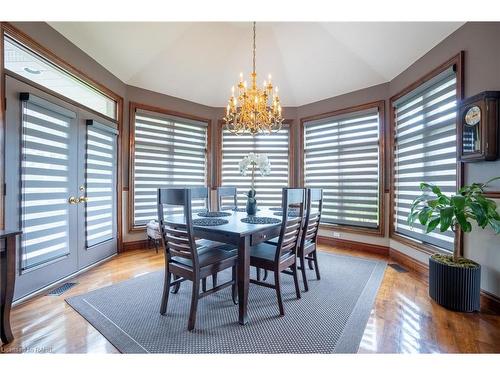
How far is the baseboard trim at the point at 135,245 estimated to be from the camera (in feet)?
12.4

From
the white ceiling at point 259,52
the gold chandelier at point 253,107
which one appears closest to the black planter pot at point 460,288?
the gold chandelier at point 253,107

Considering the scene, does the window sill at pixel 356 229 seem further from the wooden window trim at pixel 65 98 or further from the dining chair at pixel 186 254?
the wooden window trim at pixel 65 98

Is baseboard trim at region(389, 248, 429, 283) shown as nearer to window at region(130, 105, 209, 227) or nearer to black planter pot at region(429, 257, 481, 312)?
black planter pot at region(429, 257, 481, 312)

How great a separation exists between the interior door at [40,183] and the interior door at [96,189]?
12 centimetres

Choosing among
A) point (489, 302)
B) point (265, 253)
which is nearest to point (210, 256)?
point (265, 253)

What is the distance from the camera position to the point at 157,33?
321cm

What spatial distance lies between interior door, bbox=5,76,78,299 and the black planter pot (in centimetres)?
382

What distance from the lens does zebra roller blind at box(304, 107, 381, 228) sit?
3.85 metres

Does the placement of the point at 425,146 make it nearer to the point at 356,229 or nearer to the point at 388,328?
the point at 356,229

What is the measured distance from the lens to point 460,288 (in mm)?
2027

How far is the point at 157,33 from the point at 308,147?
3.01 meters

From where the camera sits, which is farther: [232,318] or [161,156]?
[161,156]

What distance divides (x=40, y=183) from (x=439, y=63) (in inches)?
178
